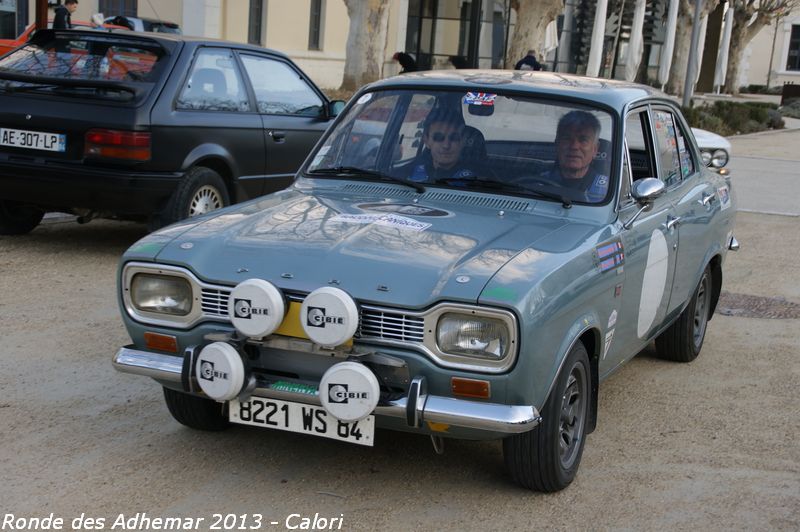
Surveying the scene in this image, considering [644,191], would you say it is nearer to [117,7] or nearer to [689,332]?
[689,332]

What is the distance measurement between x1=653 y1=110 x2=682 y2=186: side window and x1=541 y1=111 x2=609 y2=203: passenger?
82 centimetres

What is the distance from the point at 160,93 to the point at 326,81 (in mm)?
24960

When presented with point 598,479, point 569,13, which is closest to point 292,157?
point 598,479

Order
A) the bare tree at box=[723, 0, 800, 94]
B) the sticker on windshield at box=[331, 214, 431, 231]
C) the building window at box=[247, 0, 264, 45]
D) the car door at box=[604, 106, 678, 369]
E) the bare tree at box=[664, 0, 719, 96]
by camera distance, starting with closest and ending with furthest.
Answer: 1. the sticker on windshield at box=[331, 214, 431, 231]
2. the car door at box=[604, 106, 678, 369]
3. the building window at box=[247, 0, 264, 45]
4. the bare tree at box=[664, 0, 719, 96]
5. the bare tree at box=[723, 0, 800, 94]

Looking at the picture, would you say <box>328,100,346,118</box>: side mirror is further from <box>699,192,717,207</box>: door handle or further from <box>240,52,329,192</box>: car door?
<box>699,192,717,207</box>: door handle

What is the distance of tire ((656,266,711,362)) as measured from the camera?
6449 millimetres

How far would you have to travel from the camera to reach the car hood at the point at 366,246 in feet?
13.1

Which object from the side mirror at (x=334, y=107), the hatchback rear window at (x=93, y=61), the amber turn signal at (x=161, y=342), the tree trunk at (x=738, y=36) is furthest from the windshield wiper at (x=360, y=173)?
the tree trunk at (x=738, y=36)

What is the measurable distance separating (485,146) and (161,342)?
6.19 feet

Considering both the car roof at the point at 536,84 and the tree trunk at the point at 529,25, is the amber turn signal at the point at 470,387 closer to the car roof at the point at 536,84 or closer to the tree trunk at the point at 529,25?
the car roof at the point at 536,84

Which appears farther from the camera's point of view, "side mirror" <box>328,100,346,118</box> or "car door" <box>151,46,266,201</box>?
"side mirror" <box>328,100,346,118</box>

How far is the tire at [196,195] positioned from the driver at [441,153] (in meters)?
3.05

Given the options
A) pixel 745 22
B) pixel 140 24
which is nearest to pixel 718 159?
pixel 140 24

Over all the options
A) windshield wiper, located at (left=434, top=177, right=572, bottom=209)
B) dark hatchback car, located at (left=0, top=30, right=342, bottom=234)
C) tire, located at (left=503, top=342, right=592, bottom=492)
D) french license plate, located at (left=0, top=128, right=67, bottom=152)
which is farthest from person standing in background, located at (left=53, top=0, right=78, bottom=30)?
tire, located at (left=503, top=342, right=592, bottom=492)
